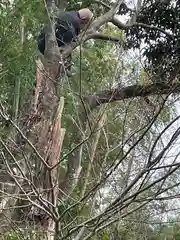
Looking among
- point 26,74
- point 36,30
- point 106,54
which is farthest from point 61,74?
point 106,54

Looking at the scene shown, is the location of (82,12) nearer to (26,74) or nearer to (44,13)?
(44,13)

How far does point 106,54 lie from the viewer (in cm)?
629

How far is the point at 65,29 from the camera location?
4941 millimetres

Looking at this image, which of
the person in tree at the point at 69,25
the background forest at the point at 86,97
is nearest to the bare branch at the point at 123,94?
the background forest at the point at 86,97

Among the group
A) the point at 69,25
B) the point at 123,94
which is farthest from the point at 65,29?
the point at 123,94

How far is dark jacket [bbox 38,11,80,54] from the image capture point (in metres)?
4.76

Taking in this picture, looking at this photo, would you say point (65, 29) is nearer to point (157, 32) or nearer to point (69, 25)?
point (69, 25)

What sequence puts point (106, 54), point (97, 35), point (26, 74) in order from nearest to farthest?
1. point (26, 74)
2. point (97, 35)
3. point (106, 54)

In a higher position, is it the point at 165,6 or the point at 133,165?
the point at 165,6

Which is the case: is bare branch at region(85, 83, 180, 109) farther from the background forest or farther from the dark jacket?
the dark jacket

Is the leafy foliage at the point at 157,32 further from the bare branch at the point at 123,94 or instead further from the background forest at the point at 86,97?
the bare branch at the point at 123,94

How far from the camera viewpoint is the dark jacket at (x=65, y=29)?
A: 476cm

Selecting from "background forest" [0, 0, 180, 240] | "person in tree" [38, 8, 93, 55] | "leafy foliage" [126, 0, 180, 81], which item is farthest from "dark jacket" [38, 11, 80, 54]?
"leafy foliage" [126, 0, 180, 81]

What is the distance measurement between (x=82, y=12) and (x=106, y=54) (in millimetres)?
1581
